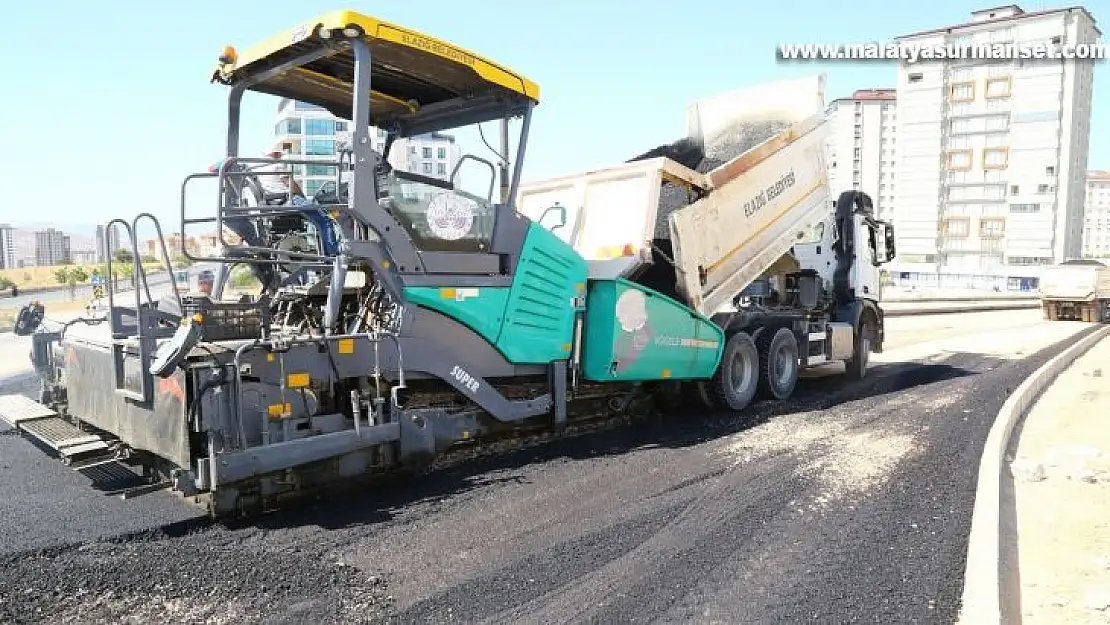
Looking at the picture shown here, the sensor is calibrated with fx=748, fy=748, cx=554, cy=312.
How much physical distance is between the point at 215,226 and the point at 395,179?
4.01ft

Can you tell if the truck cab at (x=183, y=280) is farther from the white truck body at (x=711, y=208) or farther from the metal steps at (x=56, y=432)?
the white truck body at (x=711, y=208)

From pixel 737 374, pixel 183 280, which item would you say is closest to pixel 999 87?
pixel 737 374

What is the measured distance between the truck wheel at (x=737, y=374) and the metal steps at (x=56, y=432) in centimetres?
544

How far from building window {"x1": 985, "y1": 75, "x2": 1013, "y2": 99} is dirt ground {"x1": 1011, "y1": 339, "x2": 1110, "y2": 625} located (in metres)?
63.8

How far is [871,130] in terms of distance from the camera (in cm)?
7688

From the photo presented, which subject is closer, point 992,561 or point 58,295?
point 992,561

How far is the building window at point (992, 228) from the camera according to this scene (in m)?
61.5

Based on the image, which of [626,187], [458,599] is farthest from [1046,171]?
[458,599]

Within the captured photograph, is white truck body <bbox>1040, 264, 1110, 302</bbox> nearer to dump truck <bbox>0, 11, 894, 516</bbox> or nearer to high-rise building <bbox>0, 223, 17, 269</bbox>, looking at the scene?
dump truck <bbox>0, 11, 894, 516</bbox>

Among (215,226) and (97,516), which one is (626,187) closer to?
(215,226)

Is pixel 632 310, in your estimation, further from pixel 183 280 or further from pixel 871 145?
pixel 871 145

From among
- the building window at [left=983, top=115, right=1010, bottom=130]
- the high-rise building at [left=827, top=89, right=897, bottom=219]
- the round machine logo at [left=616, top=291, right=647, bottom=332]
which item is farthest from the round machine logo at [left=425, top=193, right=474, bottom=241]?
the high-rise building at [left=827, top=89, right=897, bottom=219]

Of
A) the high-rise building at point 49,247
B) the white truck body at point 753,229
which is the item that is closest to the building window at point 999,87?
the white truck body at point 753,229

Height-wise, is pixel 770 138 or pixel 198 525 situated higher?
pixel 770 138
